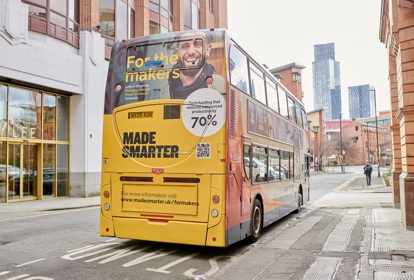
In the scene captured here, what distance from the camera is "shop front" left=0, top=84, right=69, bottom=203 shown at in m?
17.7

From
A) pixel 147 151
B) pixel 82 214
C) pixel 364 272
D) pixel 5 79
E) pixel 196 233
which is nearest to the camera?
Result: pixel 364 272

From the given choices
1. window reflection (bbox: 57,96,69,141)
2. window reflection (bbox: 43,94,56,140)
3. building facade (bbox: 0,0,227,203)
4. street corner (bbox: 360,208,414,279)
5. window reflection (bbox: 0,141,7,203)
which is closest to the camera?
street corner (bbox: 360,208,414,279)

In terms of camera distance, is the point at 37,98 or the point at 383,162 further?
the point at 383,162

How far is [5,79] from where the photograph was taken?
1736 cm

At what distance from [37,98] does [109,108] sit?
1348 cm

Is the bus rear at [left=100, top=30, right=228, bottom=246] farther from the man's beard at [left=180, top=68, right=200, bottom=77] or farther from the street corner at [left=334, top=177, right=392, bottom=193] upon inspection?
the street corner at [left=334, top=177, right=392, bottom=193]

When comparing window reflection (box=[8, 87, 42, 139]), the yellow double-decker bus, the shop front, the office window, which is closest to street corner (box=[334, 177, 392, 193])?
the shop front

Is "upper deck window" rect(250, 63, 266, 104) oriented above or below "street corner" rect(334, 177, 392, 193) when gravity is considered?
above

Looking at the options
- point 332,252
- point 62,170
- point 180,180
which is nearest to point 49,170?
point 62,170

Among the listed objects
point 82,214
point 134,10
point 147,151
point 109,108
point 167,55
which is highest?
point 134,10

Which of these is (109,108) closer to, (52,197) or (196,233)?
(196,233)

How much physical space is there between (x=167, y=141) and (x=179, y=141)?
244 mm

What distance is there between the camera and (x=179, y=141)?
7164 mm

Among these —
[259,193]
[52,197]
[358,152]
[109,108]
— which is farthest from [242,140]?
[358,152]
